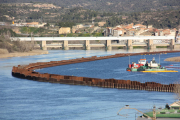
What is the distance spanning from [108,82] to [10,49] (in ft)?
292

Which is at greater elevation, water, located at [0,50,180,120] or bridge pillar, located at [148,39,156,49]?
bridge pillar, located at [148,39,156,49]

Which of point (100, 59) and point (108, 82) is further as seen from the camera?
point (100, 59)

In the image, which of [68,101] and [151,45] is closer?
[68,101]

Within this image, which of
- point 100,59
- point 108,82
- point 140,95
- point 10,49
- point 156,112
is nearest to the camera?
point 156,112

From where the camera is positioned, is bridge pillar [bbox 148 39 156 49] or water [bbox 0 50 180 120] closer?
water [bbox 0 50 180 120]

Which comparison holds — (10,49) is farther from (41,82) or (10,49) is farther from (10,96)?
(10,96)

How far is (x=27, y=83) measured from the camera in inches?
2830

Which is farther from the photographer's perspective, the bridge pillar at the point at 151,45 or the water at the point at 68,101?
the bridge pillar at the point at 151,45

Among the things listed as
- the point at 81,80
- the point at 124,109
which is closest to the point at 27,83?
the point at 81,80

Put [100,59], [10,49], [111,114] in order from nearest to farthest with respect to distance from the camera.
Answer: [111,114], [100,59], [10,49]

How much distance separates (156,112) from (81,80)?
32295 mm

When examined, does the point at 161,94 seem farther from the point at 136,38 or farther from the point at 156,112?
the point at 136,38

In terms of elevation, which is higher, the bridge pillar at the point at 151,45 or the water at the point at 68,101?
the bridge pillar at the point at 151,45

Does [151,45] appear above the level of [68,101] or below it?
Result: above
